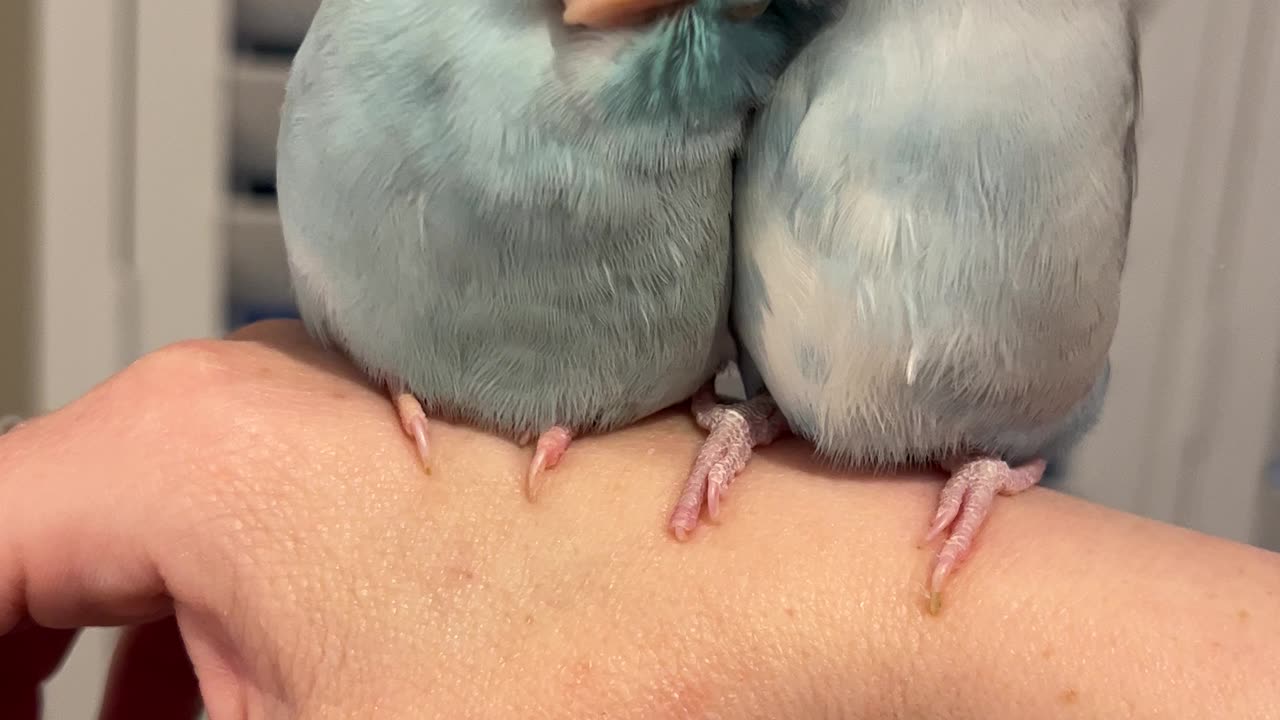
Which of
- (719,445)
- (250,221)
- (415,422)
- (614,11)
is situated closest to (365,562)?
(415,422)

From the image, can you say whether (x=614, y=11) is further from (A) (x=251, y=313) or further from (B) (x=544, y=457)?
(A) (x=251, y=313)

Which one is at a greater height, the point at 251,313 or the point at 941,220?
the point at 941,220

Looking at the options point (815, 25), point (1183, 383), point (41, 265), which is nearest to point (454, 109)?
point (815, 25)

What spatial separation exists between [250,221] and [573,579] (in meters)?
0.97

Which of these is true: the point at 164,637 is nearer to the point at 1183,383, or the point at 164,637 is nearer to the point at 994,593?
the point at 994,593

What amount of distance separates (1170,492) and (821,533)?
1078mm

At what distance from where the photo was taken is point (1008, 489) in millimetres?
654

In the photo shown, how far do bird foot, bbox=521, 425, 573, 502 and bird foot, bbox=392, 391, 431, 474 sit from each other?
66 mm

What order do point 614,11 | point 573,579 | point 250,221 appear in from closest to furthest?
1. point 614,11
2. point 573,579
3. point 250,221

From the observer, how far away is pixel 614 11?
50 cm

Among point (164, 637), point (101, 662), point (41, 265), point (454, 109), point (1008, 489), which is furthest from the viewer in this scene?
point (101, 662)

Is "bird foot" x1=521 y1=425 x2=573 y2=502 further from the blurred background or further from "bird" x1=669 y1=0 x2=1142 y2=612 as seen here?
the blurred background

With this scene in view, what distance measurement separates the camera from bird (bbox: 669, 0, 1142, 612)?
1.70 feet

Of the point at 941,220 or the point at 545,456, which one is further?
the point at 545,456
